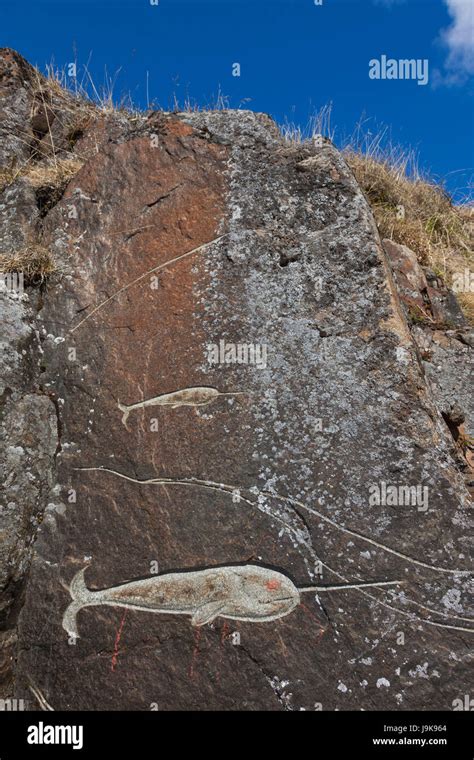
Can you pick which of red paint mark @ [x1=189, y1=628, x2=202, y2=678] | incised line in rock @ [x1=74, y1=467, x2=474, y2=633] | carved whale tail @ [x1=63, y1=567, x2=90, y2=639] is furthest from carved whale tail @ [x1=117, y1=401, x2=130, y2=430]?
red paint mark @ [x1=189, y1=628, x2=202, y2=678]

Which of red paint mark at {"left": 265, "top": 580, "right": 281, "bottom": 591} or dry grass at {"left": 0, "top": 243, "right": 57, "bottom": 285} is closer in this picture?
red paint mark at {"left": 265, "top": 580, "right": 281, "bottom": 591}

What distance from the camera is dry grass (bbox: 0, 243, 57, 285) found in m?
4.21

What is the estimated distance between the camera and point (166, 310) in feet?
12.9

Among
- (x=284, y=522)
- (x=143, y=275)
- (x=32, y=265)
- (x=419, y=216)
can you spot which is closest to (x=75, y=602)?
(x=284, y=522)

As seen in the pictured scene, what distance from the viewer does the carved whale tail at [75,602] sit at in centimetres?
352

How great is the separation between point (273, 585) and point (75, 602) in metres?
1.05

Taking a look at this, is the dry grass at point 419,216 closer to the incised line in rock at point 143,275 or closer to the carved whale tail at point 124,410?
the incised line in rock at point 143,275

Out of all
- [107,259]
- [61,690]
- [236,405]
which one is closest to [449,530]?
[236,405]

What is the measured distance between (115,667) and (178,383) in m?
1.48

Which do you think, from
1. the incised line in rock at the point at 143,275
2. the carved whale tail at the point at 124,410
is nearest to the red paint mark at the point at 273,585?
the carved whale tail at the point at 124,410

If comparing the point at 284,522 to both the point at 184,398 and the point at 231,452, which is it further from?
the point at 184,398

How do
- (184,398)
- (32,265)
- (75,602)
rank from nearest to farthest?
(75,602) < (184,398) < (32,265)

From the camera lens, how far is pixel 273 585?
131 inches

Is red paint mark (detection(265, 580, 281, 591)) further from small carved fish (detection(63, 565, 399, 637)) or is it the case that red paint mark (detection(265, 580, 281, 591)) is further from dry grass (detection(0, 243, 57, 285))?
dry grass (detection(0, 243, 57, 285))
